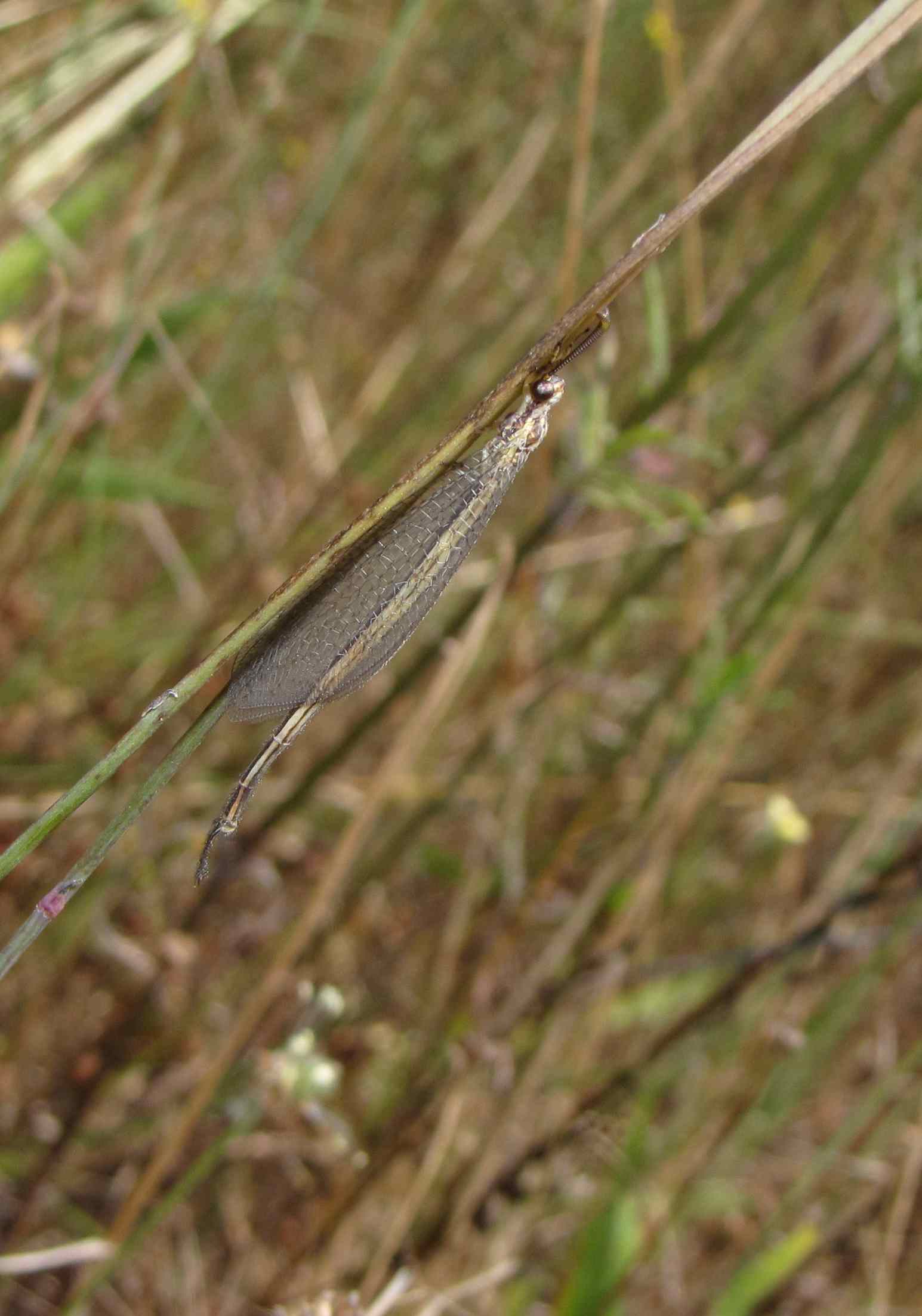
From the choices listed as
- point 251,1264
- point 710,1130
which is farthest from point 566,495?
point 251,1264

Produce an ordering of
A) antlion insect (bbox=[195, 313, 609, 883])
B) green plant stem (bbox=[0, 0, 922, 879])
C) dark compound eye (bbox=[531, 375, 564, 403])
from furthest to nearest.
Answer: dark compound eye (bbox=[531, 375, 564, 403]) < antlion insect (bbox=[195, 313, 609, 883]) < green plant stem (bbox=[0, 0, 922, 879])

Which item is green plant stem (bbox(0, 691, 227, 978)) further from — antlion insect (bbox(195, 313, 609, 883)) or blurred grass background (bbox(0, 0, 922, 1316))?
blurred grass background (bbox(0, 0, 922, 1316))

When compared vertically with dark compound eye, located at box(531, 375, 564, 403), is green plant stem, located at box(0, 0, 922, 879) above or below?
below

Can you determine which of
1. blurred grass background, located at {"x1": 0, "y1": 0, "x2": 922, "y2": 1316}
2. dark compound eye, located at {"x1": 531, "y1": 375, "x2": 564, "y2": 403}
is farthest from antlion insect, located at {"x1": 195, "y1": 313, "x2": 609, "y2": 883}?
blurred grass background, located at {"x1": 0, "y1": 0, "x2": 922, "y2": 1316}

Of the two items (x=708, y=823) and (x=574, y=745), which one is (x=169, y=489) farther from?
(x=708, y=823)

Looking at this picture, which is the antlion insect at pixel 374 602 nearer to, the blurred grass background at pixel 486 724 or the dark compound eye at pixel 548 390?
the dark compound eye at pixel 548 390

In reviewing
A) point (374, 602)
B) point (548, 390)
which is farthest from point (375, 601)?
point (548, 390)
